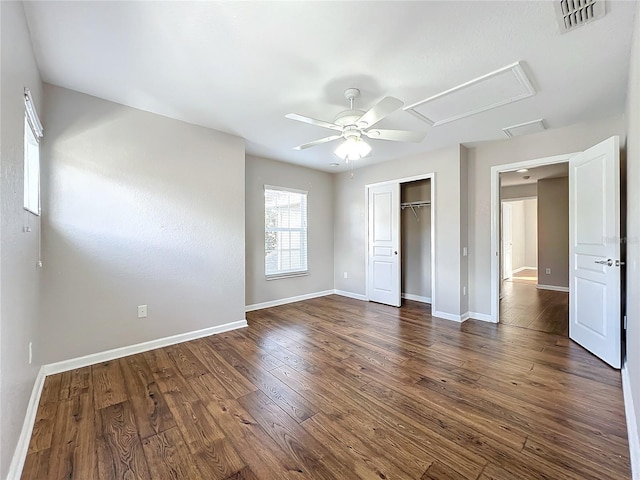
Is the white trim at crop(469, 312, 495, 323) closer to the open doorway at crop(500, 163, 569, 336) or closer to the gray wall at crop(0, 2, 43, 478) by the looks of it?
the open doorway at crop(500, 163, 569, 336)

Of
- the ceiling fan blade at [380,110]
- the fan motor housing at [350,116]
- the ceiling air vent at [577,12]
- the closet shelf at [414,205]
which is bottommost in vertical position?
the closet shelf at [414,205]

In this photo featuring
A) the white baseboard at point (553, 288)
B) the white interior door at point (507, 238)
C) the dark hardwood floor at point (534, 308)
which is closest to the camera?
the dark hardwood floor at point (534, 308)

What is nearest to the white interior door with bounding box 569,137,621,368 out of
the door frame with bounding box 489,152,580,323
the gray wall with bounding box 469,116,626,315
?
the gray wall with bounding box 469,116,626,315

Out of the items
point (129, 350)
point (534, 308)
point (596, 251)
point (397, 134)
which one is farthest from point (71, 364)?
point (534, 308)

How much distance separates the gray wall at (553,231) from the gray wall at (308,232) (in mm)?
4927

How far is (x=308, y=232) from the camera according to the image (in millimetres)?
5363

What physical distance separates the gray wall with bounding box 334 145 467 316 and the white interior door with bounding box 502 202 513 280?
17.0 ft

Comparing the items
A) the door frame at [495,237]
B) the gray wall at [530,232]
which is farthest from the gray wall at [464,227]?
the gray wall at [530,232]

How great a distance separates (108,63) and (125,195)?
3.92 feet

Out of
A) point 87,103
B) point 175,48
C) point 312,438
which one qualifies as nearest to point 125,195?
point 87,103

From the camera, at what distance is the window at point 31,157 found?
1.87 meters

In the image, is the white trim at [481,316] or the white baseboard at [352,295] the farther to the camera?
the white baseboard at [352,295]

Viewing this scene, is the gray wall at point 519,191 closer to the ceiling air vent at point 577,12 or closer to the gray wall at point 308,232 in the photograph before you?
the gray wall at point 308,232

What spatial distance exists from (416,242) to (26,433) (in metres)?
5.25
